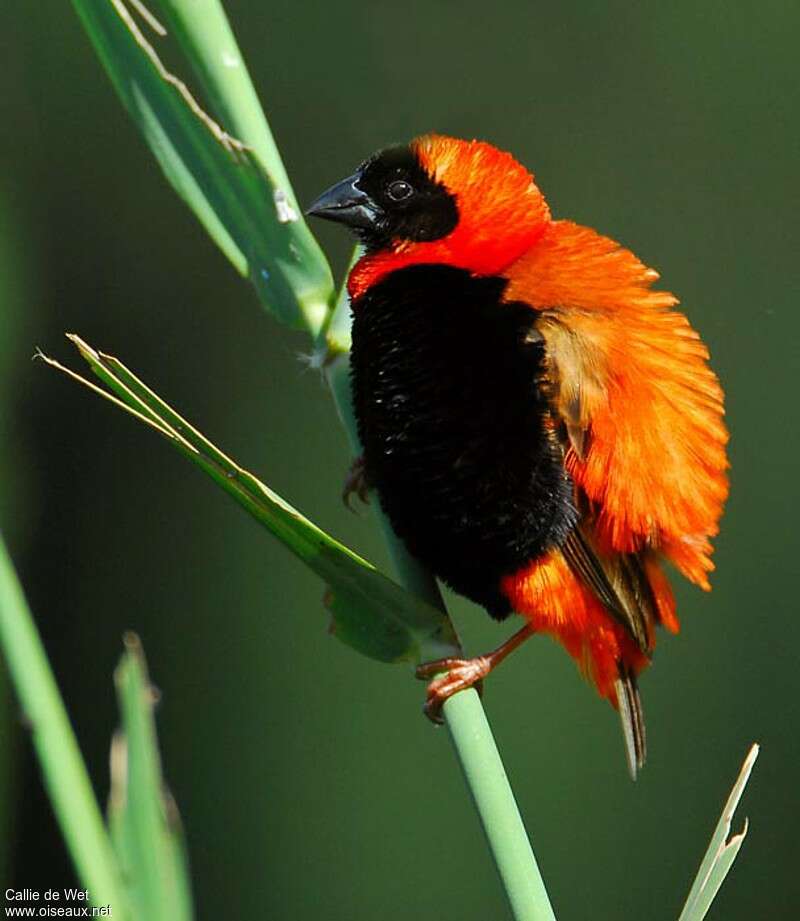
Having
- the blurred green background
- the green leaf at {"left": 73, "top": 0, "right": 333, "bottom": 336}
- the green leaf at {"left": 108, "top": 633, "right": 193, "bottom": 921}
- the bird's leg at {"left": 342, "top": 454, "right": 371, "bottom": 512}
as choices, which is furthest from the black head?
the blurred green background

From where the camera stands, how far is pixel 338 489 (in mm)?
3707

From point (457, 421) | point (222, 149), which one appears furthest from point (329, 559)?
point (457, 421)

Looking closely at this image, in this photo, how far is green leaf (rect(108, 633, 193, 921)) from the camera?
2.39 ft

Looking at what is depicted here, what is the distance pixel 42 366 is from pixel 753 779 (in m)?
2.05

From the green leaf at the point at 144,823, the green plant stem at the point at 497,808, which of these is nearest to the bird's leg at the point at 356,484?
the green plant stem at the point at 497,808

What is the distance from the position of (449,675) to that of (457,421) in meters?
0.45

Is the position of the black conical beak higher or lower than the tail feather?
higher

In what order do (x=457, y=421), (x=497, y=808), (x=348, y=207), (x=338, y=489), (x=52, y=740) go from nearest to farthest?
(x=52, y=740)
(x=497, y=808)
(x=457, y=421)
(x=348, y=207)
(x=338, y=489)

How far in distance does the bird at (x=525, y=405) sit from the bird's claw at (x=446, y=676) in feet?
0.25

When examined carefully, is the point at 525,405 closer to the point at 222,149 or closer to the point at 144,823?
the point at 222,149

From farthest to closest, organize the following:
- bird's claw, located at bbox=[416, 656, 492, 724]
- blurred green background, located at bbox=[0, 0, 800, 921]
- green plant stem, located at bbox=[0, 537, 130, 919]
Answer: blurred green background, located at bbox=[0, 0, 800, 921]
bird's claw, located at bbox=[416, 656, 492, 724]
green plant stem, located at bbox=[0, 537, 130, 919]

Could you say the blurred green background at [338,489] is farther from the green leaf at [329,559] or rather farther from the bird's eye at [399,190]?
the green leaf at [329,559]

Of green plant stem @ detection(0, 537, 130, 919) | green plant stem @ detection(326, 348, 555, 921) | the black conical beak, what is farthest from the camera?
the black conical beak

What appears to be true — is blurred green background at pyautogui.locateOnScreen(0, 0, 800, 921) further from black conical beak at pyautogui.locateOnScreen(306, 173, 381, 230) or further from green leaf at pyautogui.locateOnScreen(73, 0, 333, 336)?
green leaf at pyautogui.locateOnScreen(73, 0, 333, 336)
